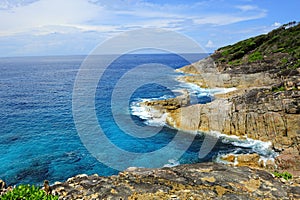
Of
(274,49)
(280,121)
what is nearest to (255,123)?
(280,121)

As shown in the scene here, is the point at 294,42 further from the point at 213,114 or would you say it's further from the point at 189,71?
the point at 213,114

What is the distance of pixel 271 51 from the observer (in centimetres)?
8088

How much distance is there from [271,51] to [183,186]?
3213 inches

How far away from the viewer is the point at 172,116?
130 ft

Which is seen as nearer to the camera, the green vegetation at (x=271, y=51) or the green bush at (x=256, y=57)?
the green vegetation at (x=271, y=51)

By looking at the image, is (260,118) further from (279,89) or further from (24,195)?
(24,195)

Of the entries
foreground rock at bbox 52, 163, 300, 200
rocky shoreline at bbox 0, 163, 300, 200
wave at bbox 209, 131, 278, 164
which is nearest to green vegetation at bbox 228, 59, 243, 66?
wave at bbox 209, 131, 278, 164

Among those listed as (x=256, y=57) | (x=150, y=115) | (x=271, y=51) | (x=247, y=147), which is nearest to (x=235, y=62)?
(x=256, y=57)

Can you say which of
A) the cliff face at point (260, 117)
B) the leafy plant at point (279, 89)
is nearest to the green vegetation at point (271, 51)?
the cliff face at point (260, 117)

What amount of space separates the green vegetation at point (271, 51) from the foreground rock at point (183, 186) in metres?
54.4

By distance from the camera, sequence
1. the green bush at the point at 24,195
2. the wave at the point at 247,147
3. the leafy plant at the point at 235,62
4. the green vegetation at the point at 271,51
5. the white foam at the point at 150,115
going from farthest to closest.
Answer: the leafy plant at the point at 235,62 → the green vegetation at the point at 271,51 → the white foam at the point at 150,115 → the wave at the point at 247,147 → the green bush at the point at 24,195

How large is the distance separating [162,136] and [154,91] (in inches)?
1430

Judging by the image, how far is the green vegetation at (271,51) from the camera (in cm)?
6769

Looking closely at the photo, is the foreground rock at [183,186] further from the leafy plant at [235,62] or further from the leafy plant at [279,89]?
the leafy plant at [235,62]
